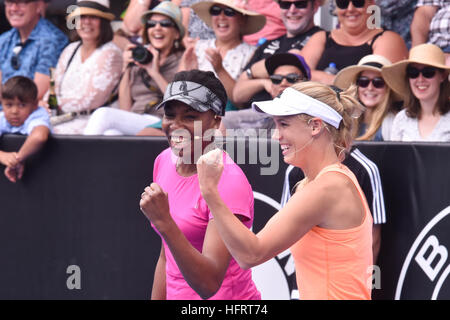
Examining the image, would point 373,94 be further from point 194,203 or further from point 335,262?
point 335,262

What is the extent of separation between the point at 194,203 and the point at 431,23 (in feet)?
11.2

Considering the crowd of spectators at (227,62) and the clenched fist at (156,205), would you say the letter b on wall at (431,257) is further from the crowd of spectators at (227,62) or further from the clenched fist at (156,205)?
the clenched fist at (156,205)

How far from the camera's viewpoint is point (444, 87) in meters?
4.83

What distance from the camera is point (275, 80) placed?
17.1 feet

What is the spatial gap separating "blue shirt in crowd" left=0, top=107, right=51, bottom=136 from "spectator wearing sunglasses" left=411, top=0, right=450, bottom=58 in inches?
113

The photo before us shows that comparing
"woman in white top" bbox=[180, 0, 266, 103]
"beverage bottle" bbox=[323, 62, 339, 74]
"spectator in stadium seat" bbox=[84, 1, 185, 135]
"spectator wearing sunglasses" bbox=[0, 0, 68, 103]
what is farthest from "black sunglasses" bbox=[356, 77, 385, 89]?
"spectator wearing sunglasses" bbox=[0, 0, 68, 103]

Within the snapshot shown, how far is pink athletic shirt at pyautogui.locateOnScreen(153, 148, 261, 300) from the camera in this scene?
262 centimetres

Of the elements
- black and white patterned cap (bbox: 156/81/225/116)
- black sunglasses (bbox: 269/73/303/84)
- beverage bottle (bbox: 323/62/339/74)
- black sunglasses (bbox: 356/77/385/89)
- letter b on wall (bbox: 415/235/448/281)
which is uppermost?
beverage bottle (bbox: 323/62/339/74)

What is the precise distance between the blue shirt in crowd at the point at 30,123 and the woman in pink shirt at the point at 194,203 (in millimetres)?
2701

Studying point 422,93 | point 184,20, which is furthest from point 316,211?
point 184,20

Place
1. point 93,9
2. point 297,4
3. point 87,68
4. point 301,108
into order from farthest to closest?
1. point 93,9
2. point 87,68
3. point 297,4
4. point 301,108

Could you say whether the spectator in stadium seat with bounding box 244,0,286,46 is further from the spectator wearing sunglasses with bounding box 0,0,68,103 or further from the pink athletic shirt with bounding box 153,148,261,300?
the pink athletic shirt with bounding box 153,148,261,300

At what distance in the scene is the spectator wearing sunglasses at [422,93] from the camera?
474 centimetres
